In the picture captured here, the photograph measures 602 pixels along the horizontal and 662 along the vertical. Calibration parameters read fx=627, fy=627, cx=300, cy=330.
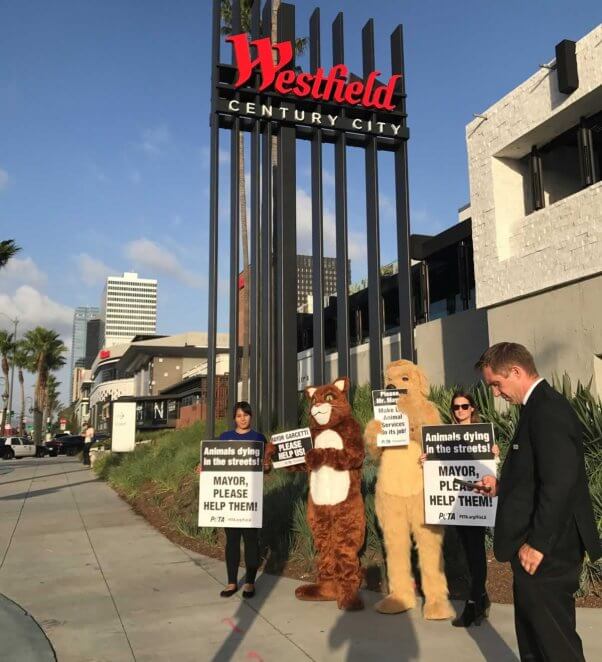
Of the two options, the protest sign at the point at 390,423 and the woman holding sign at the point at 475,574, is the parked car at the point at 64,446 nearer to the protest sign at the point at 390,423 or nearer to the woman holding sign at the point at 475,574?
the protest sign at the point at 390,423

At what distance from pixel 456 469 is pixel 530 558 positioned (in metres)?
2.36

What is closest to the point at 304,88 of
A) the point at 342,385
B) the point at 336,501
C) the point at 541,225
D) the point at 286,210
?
the point at 286,210

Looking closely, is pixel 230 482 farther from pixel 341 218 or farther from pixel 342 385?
pixel 341 218

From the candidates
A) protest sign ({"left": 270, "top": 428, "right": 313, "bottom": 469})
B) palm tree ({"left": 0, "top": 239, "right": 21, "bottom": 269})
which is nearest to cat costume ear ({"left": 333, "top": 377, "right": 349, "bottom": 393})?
protest sign ({"left": 270, "top": 428, "right": 313, "bottom": 469})

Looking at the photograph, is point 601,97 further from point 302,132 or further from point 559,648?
point 559,648

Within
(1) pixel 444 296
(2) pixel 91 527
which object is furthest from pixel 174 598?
(1) pixel 444 296

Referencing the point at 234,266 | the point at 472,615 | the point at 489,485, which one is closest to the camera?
the point at 489,485

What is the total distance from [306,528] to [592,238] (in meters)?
6.85

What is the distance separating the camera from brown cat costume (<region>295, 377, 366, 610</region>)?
5.36 meters

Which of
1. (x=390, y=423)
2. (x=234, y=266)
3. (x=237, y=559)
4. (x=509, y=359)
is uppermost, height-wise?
(x=234, y=266)

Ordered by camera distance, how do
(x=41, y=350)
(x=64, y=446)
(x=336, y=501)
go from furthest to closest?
1. (x=41, y=350)
2. (x=64, y=446)
3. (x=336, y=501)

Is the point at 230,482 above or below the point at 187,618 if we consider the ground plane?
above

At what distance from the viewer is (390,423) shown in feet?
17.6

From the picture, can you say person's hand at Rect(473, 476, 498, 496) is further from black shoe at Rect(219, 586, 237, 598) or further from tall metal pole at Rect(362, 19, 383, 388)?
tall metal pole at Rect(362, 19, 383, 388)
